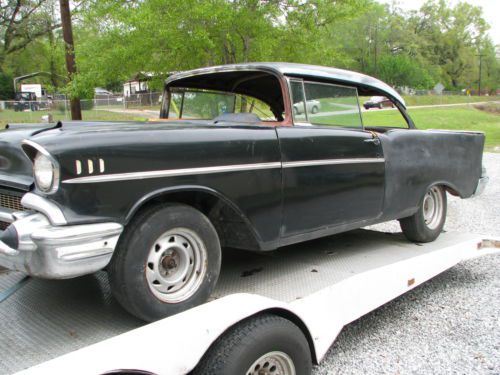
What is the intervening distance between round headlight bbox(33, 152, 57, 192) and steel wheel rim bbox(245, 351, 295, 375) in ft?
→ 4.15

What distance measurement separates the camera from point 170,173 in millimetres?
2266

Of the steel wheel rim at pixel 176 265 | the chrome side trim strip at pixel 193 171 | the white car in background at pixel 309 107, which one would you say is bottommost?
the steel wheel rim at pixel 176 265

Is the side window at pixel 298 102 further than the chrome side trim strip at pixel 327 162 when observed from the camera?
Yes

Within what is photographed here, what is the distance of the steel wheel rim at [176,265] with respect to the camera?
7.31 feet

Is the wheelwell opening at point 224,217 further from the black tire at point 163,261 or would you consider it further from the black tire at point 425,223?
the black tire at point 425,223

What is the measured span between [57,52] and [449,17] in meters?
86.4

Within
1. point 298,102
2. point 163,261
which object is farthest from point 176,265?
point 298,102

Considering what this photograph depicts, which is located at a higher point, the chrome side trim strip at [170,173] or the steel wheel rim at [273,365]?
the chrome side trim strip at [170,173]

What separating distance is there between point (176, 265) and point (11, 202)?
103cm

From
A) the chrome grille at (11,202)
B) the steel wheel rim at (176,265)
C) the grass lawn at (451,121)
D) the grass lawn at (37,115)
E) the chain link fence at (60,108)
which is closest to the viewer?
the steel wheel rim at (176,265)

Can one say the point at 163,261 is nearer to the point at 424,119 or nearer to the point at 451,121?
the point at 424,119

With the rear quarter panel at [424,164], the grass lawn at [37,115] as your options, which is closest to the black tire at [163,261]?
the rear quarter panel at [424,164]

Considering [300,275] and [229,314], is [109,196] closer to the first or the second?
[229,314]

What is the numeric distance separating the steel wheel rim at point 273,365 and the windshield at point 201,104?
2291mm
